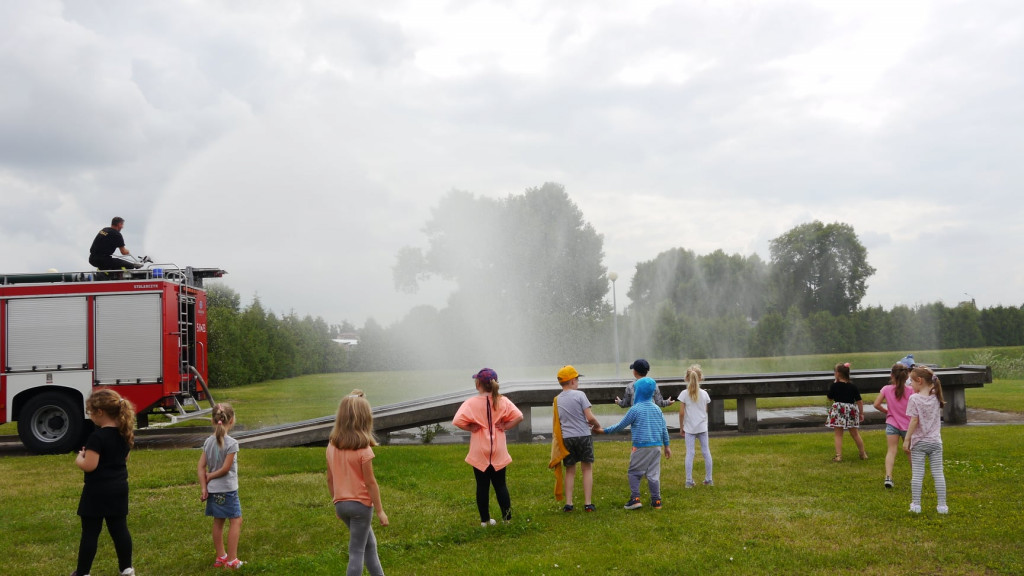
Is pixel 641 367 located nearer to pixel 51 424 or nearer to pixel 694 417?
pixel 694 417

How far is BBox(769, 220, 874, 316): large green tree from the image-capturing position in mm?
43625

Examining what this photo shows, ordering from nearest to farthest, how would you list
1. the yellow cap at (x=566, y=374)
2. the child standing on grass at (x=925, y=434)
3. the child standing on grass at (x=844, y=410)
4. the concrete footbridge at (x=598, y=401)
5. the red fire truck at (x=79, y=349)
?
the child standing on grass at (x=925, y=434)
the yellow cap at (x=566, y=374)
the child standing on grass at (x=844, y=410)
the concrete footbridge at (x=598, y=401)
the red fire truck at (x=79, y=349)

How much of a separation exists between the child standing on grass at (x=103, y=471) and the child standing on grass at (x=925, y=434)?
7.36 meters

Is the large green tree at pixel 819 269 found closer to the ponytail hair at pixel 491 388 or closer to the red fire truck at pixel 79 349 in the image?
the red fire truck at pixel 79 349

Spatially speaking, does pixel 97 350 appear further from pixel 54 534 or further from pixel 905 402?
pixel 905 402

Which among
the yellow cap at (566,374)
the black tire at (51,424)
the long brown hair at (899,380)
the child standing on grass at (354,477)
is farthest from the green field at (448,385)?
the child standing on grass at (354,477)

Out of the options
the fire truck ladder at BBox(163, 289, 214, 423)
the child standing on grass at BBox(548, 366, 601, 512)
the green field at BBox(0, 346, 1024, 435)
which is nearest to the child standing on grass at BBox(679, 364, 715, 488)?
the child standing on grass at BBox(548, 366, 601, 512)

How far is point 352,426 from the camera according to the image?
5.37 metres

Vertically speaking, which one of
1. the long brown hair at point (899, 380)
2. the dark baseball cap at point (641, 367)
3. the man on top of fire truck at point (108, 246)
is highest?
the man on top of fire truck at point (108, 246)

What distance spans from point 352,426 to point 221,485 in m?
1.71

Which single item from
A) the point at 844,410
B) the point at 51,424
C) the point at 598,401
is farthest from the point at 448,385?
the point at 844,410

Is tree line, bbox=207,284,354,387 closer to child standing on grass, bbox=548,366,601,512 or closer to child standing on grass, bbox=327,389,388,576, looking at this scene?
child standing on grass, bbox=548,366,601,512

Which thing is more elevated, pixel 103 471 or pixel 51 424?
pixel 103 471

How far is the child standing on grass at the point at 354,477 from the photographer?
5.28 m
